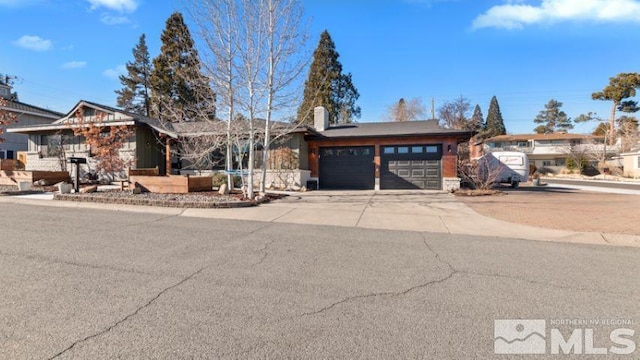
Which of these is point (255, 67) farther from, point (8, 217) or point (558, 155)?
point (558, 155)

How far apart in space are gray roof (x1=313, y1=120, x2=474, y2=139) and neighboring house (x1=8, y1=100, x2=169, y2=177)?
31.5 ft

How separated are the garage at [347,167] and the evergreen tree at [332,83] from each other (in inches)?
648

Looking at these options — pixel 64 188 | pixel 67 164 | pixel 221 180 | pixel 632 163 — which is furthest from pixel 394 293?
pixel 632 163

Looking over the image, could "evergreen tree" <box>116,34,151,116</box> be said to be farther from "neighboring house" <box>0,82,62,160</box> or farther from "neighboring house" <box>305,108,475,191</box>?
"neighboring house" <box>305,108,475,191</box>

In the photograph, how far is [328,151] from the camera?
1856 cm

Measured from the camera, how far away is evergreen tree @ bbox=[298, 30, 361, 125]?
3494 centimetres

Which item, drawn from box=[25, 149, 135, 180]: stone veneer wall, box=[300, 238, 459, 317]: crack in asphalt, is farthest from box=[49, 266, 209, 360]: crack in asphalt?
box=[25, 149, 135, 180]: stone veneer wall

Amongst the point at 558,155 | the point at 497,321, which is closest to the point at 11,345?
the point at 497,321

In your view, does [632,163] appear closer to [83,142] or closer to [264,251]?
[264,251]

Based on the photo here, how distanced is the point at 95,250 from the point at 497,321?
19.4 ft

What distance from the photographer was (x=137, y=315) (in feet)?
10.0

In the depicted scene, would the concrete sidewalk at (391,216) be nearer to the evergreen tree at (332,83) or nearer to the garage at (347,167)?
the garage at (347,167)

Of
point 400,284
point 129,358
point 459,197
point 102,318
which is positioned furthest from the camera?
point 459,197

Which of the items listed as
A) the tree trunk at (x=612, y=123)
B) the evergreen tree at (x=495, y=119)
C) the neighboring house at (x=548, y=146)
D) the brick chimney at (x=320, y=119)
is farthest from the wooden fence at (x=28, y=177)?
the evergreen tree at (x=495, y=119)
